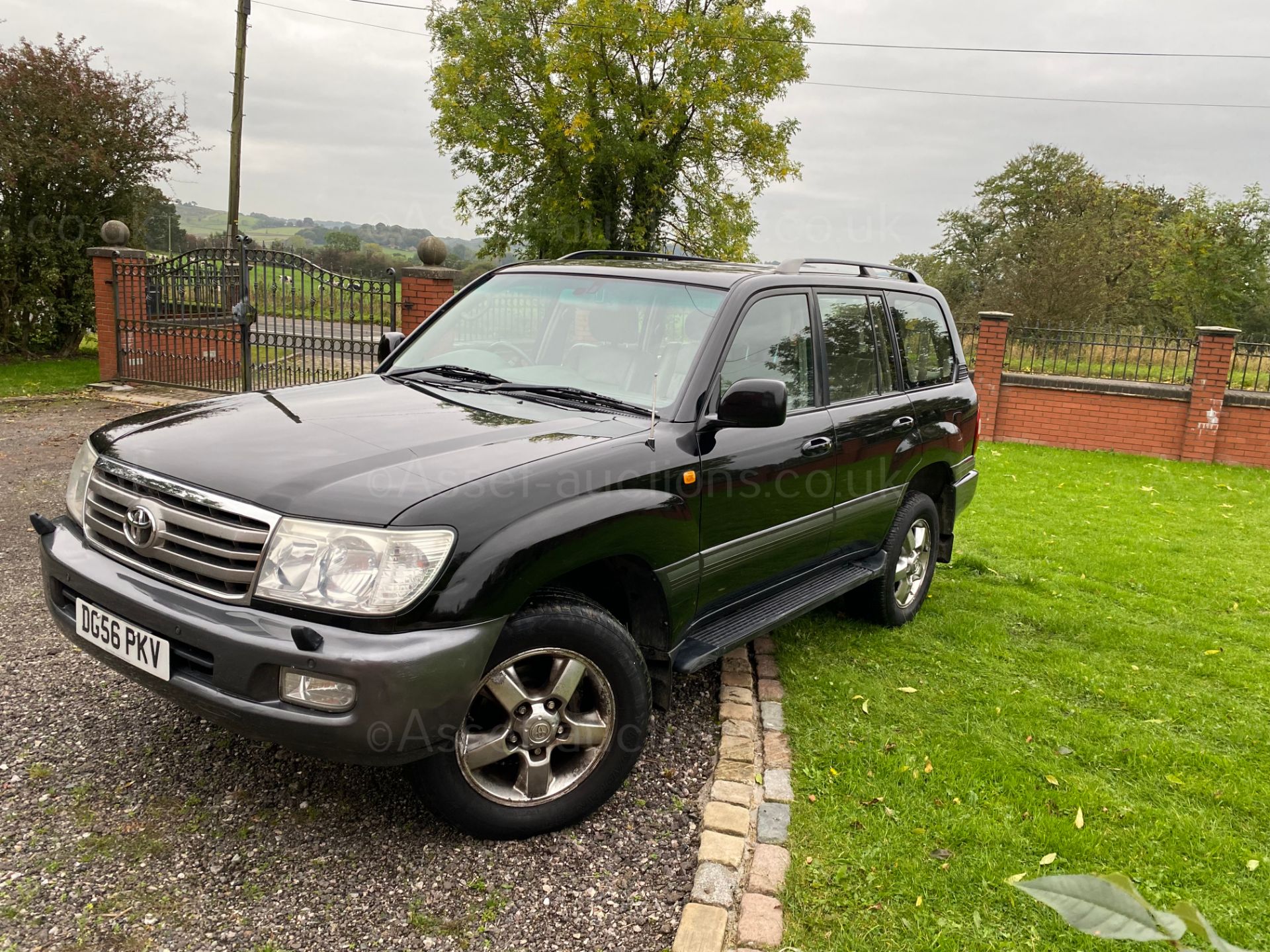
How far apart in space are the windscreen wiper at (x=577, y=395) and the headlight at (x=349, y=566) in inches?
45.9

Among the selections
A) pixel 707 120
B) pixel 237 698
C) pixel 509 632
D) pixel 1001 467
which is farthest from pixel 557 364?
pixel 707 120

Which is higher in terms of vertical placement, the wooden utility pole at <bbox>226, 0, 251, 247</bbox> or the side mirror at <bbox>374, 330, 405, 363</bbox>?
the wooden utility pole at <bbox>226, 0, 251, 247</bbox>

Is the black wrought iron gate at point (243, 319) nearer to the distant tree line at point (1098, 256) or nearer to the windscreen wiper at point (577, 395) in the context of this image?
the windscreen wiper at point (577, 395)

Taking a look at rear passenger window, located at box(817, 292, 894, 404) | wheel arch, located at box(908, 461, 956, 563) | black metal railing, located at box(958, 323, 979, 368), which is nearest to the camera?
rear passenger window, located at box(817, 292, 894, 404)

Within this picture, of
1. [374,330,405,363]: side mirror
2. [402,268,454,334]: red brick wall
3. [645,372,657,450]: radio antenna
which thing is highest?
[402,268,454,334]: red brick wall

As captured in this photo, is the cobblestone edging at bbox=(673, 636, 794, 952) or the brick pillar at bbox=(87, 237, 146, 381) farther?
the brick pillar at bbox=(87, 237, 146, 381)

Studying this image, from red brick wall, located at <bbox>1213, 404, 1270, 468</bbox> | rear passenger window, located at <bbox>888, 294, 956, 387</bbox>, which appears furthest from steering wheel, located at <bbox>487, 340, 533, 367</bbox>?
red brick wall, located at <bbox>1213, 404, 1270, 468</bbox>

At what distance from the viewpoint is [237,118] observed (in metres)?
18.4

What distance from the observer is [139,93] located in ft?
50.7

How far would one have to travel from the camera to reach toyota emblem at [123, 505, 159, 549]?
274 cm

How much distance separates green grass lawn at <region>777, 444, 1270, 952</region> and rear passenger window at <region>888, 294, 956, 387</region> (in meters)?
1.48

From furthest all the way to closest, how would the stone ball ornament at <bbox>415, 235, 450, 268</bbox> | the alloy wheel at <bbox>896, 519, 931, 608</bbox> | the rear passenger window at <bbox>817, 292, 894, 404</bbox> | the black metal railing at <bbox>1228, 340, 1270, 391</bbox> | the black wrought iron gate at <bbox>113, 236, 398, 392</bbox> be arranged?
the black metal railing at <bbox>1228, 340, 1270, 391</bbox>, the black wrought iron gate at <bbox>113, 236, 398, 392</bbox>, the stone ball ornament at <bbox>415, 235, 450, 268</bbox>, the alloy wheel at <bbox>896, 519, 931, 608</bbox>, the rear passenger window at <bbox>817, 292, 894, 404</bbox>

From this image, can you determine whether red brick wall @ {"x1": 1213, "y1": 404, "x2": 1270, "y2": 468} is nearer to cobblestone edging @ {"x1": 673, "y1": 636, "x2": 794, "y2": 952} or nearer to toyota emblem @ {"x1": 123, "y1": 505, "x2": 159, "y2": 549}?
cobblestone edging @ {"x1": 673, "y1": 636, "x2": 794, "y2": 952}

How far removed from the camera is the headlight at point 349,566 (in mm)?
2469
